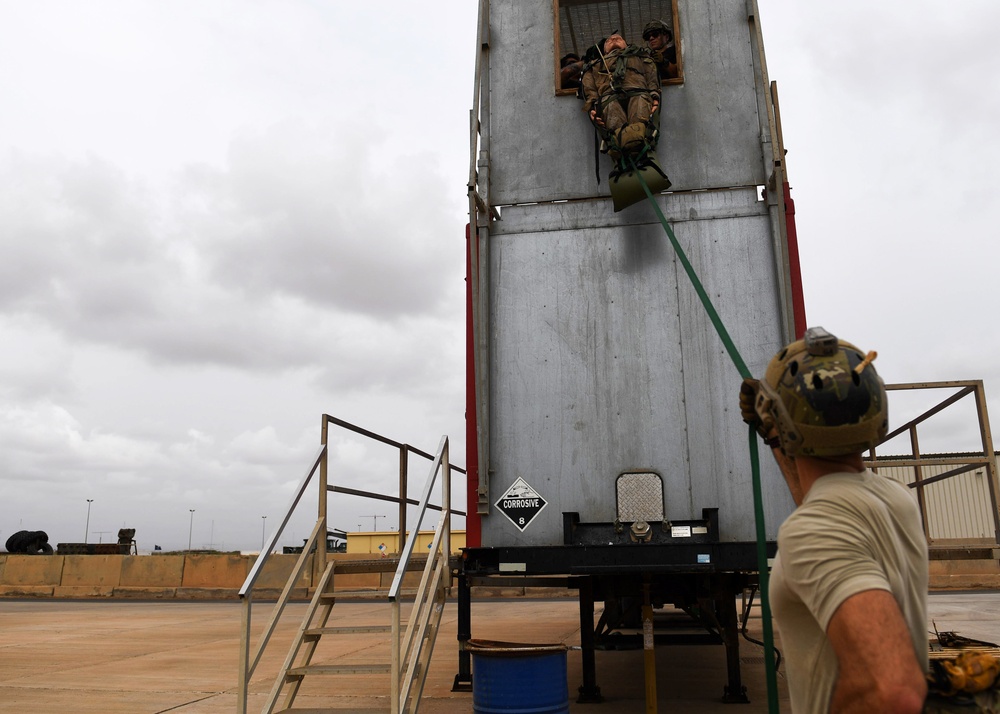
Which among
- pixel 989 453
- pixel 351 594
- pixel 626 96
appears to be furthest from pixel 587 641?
pixel 626 96

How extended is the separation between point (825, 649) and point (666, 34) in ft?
18.0

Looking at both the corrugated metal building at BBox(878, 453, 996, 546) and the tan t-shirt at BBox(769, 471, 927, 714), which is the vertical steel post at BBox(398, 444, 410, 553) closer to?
the tan t-shirt at BBox(769, 471, 927, 714)

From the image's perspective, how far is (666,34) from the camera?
19.6 ft

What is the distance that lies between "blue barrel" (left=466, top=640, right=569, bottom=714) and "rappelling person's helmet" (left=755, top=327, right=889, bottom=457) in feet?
11.0

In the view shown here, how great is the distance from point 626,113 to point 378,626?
3.78 m

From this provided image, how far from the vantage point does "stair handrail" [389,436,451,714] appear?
170 inches

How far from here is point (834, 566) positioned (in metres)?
1.37

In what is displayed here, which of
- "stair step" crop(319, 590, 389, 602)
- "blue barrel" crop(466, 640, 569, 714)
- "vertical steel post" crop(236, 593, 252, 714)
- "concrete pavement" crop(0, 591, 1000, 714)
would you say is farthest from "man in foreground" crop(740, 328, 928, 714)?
"stair step" crop(319, 590, 389, 602)

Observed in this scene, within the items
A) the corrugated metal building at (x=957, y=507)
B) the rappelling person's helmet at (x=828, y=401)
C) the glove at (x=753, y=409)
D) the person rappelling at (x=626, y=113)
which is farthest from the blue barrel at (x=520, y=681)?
the corrugated metal building at (x=957, y=507)

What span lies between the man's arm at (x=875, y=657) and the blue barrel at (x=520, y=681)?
3.43 m

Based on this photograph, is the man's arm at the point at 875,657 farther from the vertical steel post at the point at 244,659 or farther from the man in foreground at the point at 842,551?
the vertical steel post at the point at 244,659

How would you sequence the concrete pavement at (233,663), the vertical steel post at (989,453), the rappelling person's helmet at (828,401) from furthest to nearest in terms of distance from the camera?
the concrete pavement at (233,663)
the vertical steel post at (989,453)
the rappelling person's helmet at (828,401)

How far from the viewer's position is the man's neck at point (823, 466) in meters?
1.58

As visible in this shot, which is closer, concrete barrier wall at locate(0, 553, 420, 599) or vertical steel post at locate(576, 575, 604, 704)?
vertical steel post at locate(576, 575, 604, 704)
